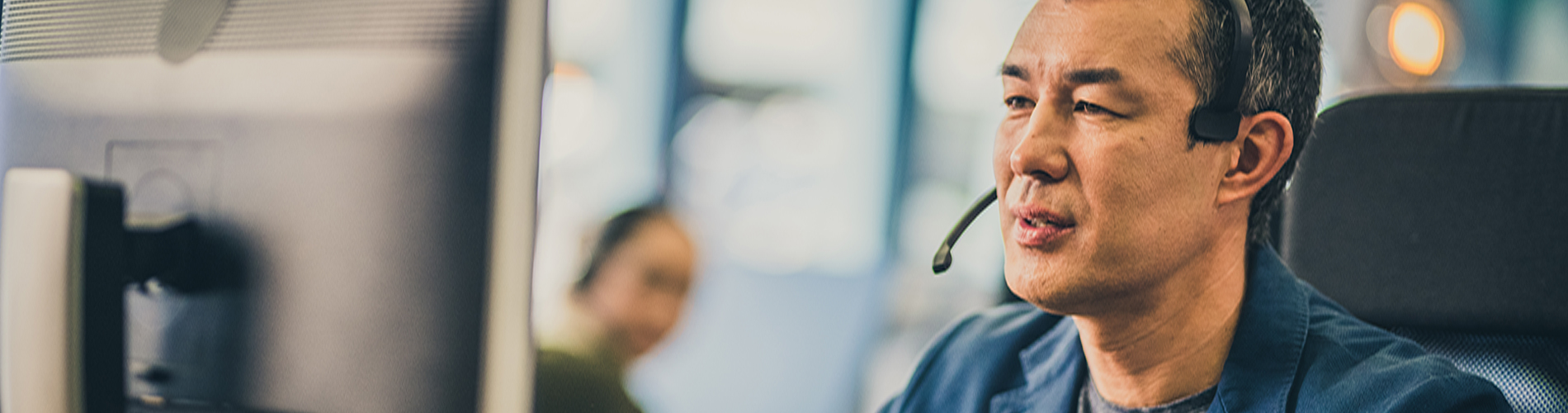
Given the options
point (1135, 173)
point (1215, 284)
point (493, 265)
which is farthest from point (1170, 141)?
point (493, 265)

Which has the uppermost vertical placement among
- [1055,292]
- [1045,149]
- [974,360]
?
[1045,149]

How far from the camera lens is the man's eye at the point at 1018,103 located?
0.77 meters

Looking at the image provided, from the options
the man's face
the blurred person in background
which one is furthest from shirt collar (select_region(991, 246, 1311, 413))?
the blurred person in background

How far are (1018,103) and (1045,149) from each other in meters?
0.07

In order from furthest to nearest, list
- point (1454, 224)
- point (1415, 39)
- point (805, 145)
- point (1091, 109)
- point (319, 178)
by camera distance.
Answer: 1. point (805, 145)
2. point (1415, 39)
3. point (1454, 224)
4. point (1091, 109)
5. point (319, 178)

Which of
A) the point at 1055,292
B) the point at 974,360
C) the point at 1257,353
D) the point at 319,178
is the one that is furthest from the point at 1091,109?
the point at 319,178

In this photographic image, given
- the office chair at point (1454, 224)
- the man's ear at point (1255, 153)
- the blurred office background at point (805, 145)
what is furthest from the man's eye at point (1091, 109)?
the blurred office background at point (805, 145)

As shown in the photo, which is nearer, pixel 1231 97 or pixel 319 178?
pixel 319 178

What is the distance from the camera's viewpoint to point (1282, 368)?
769 mm

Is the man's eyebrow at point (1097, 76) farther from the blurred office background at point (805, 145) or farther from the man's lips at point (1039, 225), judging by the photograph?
the blurred office background at point (805, 145)

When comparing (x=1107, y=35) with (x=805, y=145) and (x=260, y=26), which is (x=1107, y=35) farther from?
(x=805, y=145)

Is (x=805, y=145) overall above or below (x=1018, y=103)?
below

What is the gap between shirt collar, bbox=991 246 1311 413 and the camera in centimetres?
75

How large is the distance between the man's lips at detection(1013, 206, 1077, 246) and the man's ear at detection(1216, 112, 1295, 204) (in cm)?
14
